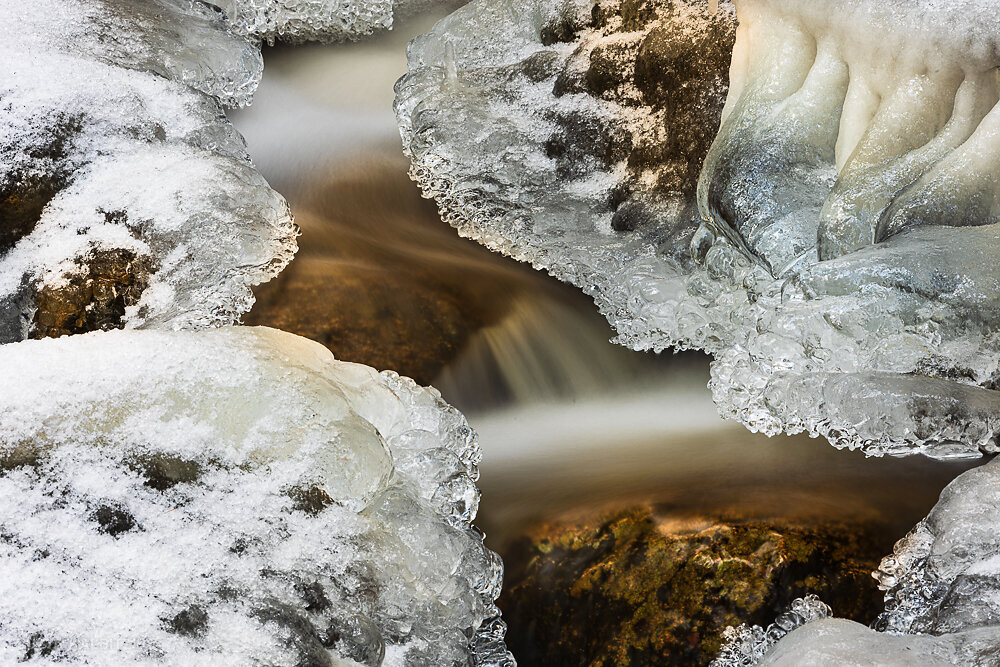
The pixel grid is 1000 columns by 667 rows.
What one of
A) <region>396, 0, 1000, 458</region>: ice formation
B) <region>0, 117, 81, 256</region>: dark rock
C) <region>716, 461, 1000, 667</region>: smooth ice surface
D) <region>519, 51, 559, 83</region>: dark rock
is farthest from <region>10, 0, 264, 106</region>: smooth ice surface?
<region>716, 461, 1000, 667</region>: smooth ice surface

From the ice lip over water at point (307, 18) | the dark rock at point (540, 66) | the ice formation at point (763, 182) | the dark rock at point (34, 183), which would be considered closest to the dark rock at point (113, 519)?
the dark rock at point (34, 183)

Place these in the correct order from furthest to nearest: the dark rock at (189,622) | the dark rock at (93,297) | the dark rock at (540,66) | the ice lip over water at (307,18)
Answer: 1. the ice lip over water at (307,18)
2. the dark rock at (540,66)
3. the dark rock at (93,297)
4. the dark rock at (189,622)

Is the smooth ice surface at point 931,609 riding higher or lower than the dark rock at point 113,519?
lower

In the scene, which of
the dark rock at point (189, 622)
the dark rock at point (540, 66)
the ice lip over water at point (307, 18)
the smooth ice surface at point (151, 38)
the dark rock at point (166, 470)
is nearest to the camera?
the dark rock at point (189, 622)

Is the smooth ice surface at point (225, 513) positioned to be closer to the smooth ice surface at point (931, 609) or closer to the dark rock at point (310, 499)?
the dark rock at point (310, 499)

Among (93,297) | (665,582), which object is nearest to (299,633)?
(665,582)

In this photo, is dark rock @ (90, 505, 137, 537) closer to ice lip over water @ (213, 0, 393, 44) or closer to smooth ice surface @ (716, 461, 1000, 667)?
smooth ice surface @ (716, 461, 1000, 667)

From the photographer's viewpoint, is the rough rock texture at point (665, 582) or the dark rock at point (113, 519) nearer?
the dark rock at point (113, 519)

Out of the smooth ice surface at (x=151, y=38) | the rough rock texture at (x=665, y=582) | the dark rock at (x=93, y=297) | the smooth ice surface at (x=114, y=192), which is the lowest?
the rough rock texture at (x=665, y=582)
